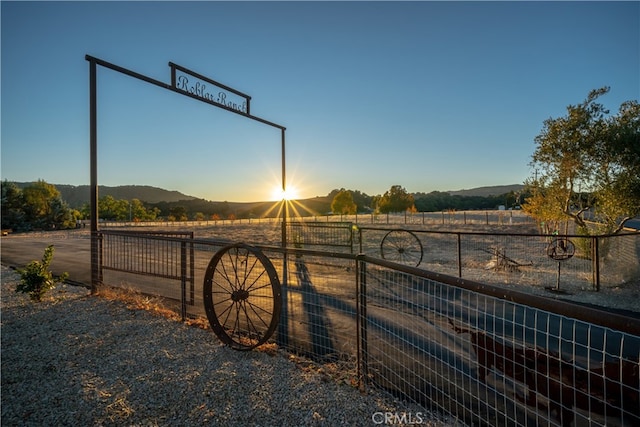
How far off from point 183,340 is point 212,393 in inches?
56.3

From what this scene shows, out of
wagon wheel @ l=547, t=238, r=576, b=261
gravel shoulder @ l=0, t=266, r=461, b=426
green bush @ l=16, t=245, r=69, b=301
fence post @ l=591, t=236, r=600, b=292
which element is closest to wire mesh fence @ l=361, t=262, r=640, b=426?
gravel shoulder @ l=0, t=266, r=461, b=426

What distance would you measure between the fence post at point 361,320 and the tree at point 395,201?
249 ft

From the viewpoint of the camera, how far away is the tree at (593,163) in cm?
867

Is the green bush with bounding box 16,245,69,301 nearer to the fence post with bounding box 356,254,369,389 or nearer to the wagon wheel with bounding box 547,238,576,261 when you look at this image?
the fence post with bounding box 356,254,369,389

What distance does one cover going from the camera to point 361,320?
3.13 m

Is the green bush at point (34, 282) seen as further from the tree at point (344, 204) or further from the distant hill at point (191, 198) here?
the distant hill at point (191, 198)

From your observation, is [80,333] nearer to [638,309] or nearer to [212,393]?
[212,393]

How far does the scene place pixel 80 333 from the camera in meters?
4.32

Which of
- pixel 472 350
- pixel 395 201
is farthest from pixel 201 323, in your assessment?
pixel 395 201

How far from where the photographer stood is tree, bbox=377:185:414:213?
3109 inches

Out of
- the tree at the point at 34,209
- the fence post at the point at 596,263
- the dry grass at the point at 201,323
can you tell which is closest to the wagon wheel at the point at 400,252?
the fence post at the point at 596,263

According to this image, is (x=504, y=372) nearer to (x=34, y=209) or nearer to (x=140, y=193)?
(x=34, y=209)

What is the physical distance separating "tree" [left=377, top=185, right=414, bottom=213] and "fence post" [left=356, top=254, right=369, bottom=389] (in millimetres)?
76045

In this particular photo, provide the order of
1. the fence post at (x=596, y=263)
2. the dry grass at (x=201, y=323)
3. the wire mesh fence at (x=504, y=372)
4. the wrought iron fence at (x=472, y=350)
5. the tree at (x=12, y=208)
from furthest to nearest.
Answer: the tree at (x=12, y=208) < the fence post at (x=596, y=263) < the dry grass at (x=201, y=323) < the wire mesh fence at (x=504, y=372) < the wrought iron fence at (x=472, y=350)
